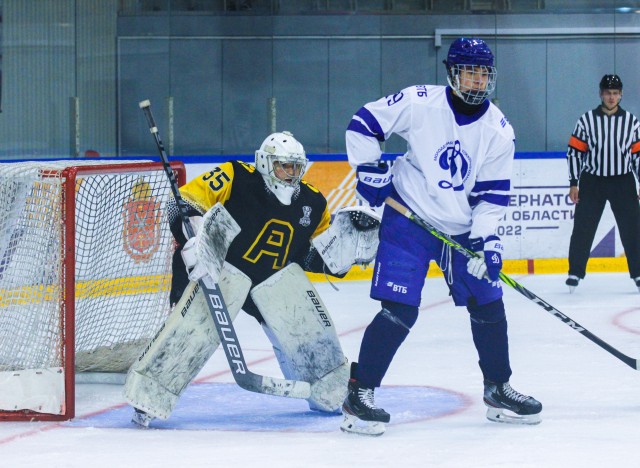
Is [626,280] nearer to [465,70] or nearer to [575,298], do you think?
[575,298]

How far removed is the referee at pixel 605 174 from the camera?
20.6 ft

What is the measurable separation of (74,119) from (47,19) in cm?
69

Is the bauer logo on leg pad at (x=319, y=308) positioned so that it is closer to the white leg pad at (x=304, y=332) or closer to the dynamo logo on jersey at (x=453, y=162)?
the white leg pad at (x=304, y=332)

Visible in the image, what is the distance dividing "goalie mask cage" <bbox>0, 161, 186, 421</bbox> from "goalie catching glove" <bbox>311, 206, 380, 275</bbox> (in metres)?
0.45

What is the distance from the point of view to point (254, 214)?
3.45 m

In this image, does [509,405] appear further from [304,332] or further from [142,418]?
[142,418]

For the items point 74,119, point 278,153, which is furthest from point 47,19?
point 278,153

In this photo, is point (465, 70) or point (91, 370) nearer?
point (465, 70)

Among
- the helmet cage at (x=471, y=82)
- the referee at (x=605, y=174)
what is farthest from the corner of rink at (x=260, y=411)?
the referee at (x=605, y=174)

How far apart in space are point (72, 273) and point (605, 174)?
355 cm

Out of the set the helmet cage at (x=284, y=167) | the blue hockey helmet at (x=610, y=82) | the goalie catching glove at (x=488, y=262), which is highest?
the blue hockey helmet at (x=610, y=82)

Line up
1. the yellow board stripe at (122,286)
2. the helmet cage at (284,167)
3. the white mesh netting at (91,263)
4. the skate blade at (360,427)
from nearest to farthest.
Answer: the skate blade at (360,427)
the helmet cage at (284,167)
the white mesh netting at (91,263)
the yellow board stripe at (122,286)

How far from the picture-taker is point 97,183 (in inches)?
157

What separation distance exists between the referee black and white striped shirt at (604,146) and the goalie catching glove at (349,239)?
2950mm
